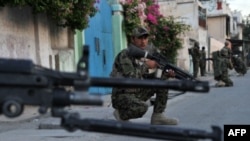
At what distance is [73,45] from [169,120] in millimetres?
4533

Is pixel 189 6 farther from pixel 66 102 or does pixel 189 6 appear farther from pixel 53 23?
pixel 66 102

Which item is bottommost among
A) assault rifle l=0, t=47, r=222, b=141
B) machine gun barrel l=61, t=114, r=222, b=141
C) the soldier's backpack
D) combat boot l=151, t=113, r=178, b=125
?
combat boot l=151, t=113, r=178, b=125

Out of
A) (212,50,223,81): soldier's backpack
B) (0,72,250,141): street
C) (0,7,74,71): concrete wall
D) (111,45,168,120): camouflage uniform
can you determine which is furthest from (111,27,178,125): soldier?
(212,50,223,81): soldier's backpack

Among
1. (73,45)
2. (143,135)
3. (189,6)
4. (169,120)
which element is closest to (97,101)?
(143,135)

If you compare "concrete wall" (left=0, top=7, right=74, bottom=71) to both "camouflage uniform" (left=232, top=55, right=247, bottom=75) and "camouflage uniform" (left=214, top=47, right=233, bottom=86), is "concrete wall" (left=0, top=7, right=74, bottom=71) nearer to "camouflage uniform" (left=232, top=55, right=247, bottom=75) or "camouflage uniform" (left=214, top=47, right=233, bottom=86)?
"camouflage uniform" (left=214, top=47, right=233, bottom=86)

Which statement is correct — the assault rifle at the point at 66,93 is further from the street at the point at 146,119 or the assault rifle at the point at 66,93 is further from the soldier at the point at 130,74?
the soldier at the point at 130,74

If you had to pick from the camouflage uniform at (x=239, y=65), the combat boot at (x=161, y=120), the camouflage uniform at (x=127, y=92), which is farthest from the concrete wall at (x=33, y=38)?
the camouflage uniform at (x=239, y=65)

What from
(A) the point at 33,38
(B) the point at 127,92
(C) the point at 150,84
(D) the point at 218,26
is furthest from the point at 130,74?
(D) the point at 218,26

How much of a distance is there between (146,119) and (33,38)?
2.99m

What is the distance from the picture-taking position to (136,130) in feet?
6.82

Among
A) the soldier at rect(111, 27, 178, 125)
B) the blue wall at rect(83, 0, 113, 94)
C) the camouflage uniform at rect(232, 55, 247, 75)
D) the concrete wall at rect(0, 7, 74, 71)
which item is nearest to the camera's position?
the soldier at rect(111, 27, 178, 125)

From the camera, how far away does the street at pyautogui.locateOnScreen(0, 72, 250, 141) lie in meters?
6.48

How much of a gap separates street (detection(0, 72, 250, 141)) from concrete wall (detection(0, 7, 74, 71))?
1.28 meters

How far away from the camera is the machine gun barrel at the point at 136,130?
2.04 m
